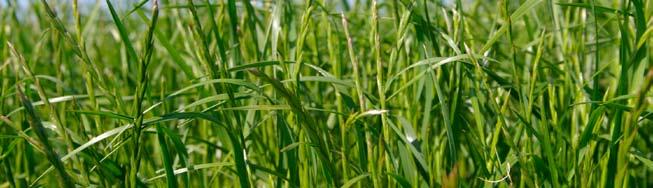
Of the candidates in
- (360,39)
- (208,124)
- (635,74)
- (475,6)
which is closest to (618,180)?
(635,74)

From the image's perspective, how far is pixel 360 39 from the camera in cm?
193

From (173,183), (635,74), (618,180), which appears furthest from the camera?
(635,74)

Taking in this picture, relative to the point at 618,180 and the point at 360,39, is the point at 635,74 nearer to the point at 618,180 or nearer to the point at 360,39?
the point at 618,180

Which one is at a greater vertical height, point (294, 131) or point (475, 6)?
point (475, 6)

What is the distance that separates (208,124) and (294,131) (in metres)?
0.34

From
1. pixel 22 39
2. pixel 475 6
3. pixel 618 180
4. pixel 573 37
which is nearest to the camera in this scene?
pixel 618 180

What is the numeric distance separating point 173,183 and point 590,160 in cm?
57

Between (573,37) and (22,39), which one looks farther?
(22,39)

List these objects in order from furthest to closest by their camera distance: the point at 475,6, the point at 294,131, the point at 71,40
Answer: the point at 475,6 < the point at 294,131 < the point at 71,40

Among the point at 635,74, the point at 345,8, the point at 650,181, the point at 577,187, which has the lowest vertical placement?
the point at 650,181

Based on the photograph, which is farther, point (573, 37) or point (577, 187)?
point (573, 37)

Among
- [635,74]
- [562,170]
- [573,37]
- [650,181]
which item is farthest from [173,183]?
[650,181]

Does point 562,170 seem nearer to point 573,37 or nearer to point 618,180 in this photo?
point 618,180

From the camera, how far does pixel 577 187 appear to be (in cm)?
116
